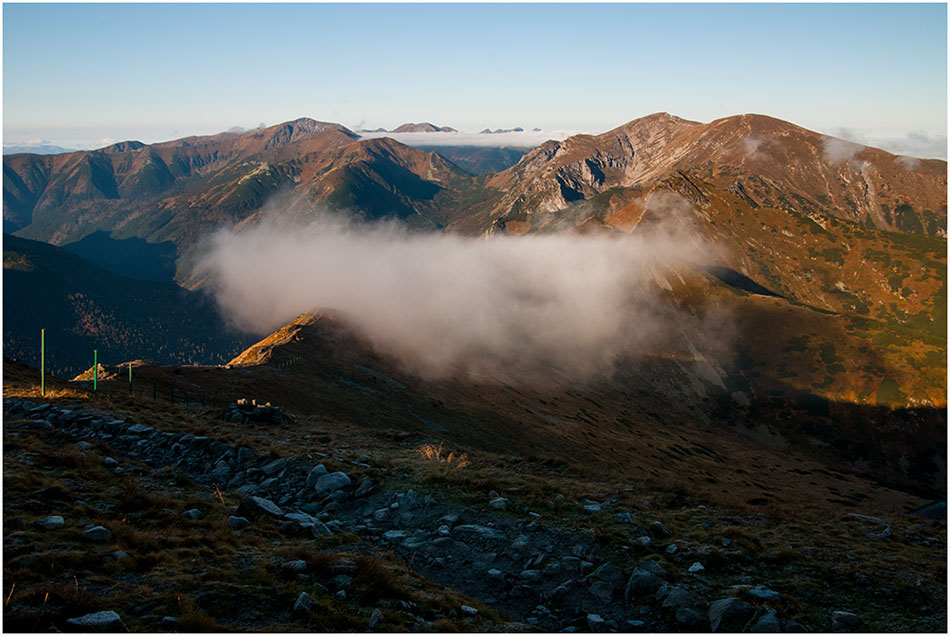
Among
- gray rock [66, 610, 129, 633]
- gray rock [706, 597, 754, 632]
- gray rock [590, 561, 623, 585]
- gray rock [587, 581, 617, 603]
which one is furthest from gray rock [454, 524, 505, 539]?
gray rock [66, 610, 129, 633]

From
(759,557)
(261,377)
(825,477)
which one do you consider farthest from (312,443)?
(825,477)

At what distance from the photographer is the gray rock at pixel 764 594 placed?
13.6 metres

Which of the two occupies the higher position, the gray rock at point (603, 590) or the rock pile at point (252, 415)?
the gray rock at point (603, 590)

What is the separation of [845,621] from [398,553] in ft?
38.9

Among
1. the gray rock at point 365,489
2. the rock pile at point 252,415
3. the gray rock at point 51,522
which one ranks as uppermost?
the gray rock at point 51,522

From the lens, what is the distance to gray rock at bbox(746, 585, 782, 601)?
13555 mm

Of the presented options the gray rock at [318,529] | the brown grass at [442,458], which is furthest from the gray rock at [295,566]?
the brown grass at [442,458]

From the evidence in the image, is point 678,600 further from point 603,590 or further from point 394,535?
point 394,535

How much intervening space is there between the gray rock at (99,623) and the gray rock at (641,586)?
11.4 metres

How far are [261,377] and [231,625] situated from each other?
5856 cm

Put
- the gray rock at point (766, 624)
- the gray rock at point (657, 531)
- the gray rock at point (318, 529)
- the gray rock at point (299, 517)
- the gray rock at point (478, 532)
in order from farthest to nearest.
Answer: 1. the gray rock at point (657, 531)
2. the gray rock at point (478, 532)
3. the gray rock at point (299, 517)
4. the gray rock at point (318, 529)
5. the gray rock at point (766, 624)

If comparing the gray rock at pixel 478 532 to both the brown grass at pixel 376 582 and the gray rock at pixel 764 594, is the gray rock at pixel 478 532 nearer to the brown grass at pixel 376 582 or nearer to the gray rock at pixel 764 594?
the brown grass at pixel 376 582

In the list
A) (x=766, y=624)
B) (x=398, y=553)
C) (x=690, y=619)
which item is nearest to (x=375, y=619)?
(x=398, y=553)

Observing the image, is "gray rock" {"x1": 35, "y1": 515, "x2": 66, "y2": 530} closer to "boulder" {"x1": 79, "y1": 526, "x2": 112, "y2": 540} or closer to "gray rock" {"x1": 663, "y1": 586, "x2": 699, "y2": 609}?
"boulder" {"x1": 79, "y1": 526, "x2": 112, "y2": 540}
